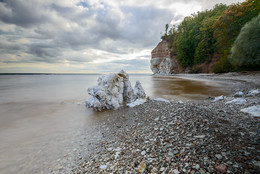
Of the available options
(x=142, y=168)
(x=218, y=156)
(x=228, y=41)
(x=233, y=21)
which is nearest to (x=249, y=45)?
(x=228, y=41)

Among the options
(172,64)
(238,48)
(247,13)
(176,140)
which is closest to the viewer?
(176,140)

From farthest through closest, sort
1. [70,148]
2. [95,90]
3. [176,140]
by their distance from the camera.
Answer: [95,90] → [70,148] → [176,140]

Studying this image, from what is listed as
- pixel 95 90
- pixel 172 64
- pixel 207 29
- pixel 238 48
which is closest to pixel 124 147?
pixel 95 90

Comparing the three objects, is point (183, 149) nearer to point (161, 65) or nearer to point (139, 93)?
point (139, 93)

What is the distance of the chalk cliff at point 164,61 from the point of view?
193 feet

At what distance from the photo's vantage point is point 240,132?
2629 mm

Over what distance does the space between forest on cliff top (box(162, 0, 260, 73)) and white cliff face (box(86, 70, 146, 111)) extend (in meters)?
23.1

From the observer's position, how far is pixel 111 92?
23.2 ft

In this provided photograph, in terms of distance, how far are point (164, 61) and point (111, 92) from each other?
204ft

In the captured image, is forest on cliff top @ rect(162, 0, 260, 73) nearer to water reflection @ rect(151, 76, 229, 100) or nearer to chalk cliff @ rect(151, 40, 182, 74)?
chalk cliff @ rect(151, 40, 182, 74)

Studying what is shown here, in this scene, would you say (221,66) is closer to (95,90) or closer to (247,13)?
(247,13)

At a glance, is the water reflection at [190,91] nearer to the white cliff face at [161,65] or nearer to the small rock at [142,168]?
the small rock at [142,168]

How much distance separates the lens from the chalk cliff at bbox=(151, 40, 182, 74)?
58875mm

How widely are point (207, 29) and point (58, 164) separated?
50.6m
